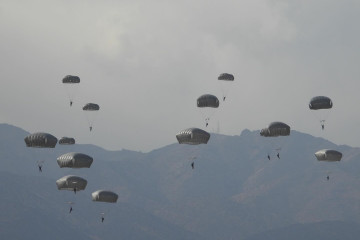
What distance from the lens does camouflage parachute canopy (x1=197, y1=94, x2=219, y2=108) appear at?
306ft

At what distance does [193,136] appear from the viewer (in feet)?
287

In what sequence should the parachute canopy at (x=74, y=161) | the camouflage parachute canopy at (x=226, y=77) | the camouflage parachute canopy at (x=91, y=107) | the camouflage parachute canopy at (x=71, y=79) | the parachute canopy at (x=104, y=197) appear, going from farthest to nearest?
the camouflage parachute canopy at (x=91, y=107), the camouflage parachute canopy at (x=71, y=79), the camouflage parachute canopy at (x=226, y=77), the parachute canopy at (x=104, y=197), the parachute canopy at (x=74, y=161)

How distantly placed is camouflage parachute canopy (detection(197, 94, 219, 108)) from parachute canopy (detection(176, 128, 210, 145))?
17.7 feet

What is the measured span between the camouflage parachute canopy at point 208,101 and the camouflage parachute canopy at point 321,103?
45.9ft

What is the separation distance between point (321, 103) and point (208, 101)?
16.2 meters

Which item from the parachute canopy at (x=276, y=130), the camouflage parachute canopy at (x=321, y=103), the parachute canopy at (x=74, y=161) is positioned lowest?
the parachute canopy at (x=74, y=161)

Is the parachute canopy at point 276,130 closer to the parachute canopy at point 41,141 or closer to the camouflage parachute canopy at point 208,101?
the camouflage parachute canopy at point 208,101

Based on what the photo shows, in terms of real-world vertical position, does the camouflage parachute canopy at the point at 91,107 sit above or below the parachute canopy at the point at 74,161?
above

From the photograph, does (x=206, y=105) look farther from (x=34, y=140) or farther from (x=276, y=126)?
(x=34, y=140)

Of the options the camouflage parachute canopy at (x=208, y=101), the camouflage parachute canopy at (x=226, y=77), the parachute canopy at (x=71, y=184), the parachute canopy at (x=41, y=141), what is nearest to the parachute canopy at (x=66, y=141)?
the parachute canopy at (x=71, y=184)

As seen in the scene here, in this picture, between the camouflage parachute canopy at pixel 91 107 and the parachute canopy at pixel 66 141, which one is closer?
the camouflage parachute canopy at pixel 91 107

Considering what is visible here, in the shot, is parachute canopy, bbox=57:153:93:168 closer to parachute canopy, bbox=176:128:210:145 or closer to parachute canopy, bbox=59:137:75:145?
parachute canopy, bbox=176:128:210:145

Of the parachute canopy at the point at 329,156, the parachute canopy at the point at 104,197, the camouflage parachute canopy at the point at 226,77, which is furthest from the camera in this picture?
the parachute canopy at the point at 329,156

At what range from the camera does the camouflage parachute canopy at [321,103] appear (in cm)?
9638
